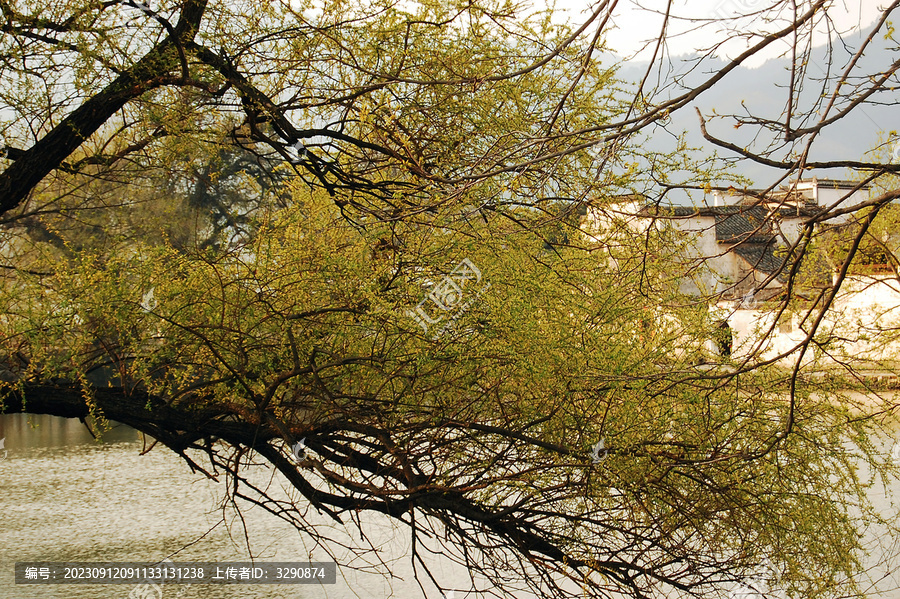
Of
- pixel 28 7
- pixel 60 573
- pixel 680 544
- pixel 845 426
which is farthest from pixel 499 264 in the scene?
pixel 60 573

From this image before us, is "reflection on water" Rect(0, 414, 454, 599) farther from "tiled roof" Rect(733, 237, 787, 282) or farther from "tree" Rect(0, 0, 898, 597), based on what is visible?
"tiled roof" Rect(733, 237, 787, 282)

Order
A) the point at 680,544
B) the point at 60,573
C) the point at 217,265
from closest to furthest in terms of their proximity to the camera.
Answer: the point at 680,544, the point at 217,265, the point at 60,573

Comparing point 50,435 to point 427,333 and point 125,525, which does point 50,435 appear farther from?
point 427,333

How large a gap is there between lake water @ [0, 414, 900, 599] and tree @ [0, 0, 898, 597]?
5.28 ft

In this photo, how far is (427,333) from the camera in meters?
3.60

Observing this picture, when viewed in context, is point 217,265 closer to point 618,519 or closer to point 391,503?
point 391,503

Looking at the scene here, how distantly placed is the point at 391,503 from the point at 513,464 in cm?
68

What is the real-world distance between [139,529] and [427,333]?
5.81 m

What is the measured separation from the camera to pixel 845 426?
403 cm

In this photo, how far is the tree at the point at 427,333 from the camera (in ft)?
11.7

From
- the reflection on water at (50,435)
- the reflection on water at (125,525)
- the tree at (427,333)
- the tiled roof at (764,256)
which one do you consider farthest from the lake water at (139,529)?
the tiled roof at (764,256)

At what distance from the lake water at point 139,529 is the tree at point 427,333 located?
1608 millimetres

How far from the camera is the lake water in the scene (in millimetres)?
6676

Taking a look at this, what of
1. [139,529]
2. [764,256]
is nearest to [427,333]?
[764,256]
